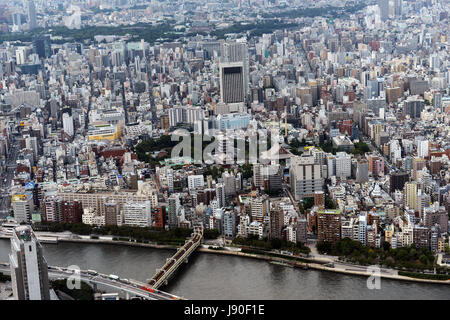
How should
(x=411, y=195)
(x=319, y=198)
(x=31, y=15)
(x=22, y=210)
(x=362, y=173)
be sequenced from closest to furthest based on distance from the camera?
(x=411, y=195)
(x=319, y=198)
(x=22, y=210)
(x=362, y=173)
(x=31, y=15)

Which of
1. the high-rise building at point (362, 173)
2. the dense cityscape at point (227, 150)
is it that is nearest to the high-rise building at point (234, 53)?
the dense cityscape at point (227, 150)

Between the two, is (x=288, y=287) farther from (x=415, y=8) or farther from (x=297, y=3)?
(x=297, y=3)

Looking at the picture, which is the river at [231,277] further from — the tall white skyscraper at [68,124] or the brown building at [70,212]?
Answer: the tall white skyscraper at [68,124]

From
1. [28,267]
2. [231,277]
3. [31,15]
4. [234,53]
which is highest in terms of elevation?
[31,15]

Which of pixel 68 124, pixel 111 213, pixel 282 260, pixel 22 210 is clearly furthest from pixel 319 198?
pixel 68 124

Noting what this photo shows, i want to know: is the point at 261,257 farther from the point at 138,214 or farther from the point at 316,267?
the point at 138,214

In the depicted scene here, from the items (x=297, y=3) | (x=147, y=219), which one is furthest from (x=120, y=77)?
(x=297, y=3)
